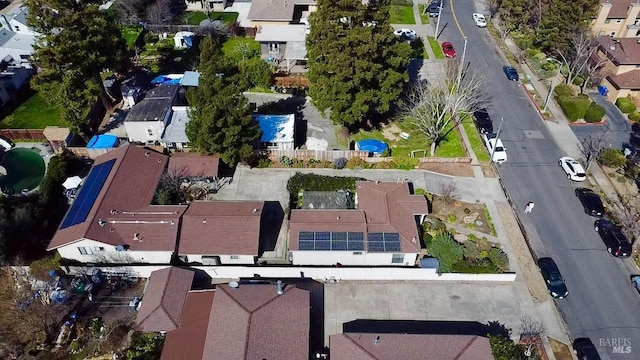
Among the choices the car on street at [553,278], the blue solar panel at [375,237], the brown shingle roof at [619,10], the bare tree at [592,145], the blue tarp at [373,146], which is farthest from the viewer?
the brown shingle roof at [619,10]

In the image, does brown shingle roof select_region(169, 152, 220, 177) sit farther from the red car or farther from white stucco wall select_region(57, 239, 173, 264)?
the red car

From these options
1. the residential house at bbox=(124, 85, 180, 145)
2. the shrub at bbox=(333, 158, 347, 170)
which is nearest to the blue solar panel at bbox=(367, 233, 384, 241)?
the shrub at bbox=(333, 158, 347, 170)

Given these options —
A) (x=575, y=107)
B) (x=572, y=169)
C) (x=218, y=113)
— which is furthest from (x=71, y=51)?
(x=575, y=107)

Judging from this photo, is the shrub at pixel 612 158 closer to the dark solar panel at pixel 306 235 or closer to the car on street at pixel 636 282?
the car on street at pixel 636 282

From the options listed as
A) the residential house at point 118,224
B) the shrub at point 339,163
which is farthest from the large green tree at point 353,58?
the residential house at point 118,224

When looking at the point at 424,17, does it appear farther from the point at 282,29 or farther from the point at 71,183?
the point at 71,183

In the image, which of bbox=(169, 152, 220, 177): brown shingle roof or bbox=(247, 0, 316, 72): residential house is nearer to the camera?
bbox=(169, 152, 220, 177): brown shingle roof
